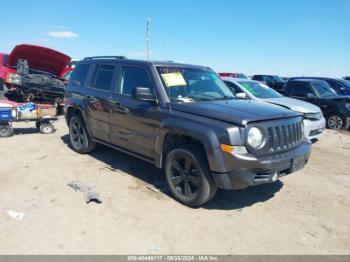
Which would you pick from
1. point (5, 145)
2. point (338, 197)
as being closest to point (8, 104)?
point (5, 145)

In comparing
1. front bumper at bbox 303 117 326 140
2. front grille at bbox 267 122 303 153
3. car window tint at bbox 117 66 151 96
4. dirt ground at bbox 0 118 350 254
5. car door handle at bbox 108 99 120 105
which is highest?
car window tint at bbox 117 66 151 96

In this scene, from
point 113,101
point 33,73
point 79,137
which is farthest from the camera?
point 33,73

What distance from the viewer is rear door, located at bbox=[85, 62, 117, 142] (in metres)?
5.54

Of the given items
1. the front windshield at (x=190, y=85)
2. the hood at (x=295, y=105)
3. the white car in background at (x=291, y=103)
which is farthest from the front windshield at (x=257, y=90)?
the front windshield at (x=190, y=85)

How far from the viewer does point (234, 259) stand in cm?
320

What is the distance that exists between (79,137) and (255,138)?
13.8 ft

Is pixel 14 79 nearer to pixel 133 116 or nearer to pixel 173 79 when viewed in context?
pixel 133 116

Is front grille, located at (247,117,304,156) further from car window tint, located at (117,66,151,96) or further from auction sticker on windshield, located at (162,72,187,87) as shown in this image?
car window tint, located at (117,66,151,96)

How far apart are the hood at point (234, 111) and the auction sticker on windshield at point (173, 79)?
1.59 feet

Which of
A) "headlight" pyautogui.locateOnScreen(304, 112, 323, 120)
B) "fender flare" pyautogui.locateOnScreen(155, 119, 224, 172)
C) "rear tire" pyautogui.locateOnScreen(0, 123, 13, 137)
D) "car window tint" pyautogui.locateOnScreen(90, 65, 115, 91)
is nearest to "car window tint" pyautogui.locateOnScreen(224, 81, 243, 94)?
"headlight" pyautogui.locateOnScreen(304, 112, 323, 120)

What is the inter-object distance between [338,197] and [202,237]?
2.60m

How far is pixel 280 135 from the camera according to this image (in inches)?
160

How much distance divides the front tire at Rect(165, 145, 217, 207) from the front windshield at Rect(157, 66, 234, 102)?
84cm

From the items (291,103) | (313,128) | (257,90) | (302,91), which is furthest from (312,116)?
(302,91)
